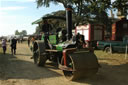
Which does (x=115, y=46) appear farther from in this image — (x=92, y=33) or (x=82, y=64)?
(x=82, y=64)

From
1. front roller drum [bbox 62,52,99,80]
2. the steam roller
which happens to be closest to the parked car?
the steam roller

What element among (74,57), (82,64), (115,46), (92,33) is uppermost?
(92,33)

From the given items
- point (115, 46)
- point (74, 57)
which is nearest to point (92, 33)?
point (115, 46)

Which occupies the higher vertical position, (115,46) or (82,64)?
(82,64)

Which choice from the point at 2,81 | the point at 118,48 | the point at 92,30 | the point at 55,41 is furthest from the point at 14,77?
the point at 92,30

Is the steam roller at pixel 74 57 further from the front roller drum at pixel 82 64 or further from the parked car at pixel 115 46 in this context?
the parked car at pixel 115 46

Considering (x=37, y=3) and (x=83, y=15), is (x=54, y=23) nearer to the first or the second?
(x=83, y=15)

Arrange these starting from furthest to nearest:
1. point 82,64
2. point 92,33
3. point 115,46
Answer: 1. point 92,33
2. point 115,46
3. point 82,64

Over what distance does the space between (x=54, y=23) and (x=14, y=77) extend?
4.32 m

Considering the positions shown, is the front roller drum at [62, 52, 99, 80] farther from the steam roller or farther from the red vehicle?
the red vehicle

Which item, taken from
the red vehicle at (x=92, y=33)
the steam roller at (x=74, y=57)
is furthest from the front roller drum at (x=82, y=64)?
the red vehicle at (x=92, y=33)

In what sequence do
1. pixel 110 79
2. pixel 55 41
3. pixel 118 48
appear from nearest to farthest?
pixel 110 79, pixel 55 41, pixel 118 48

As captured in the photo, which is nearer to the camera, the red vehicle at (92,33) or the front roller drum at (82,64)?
the front roller drum at (82,64)

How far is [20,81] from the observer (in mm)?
6465
